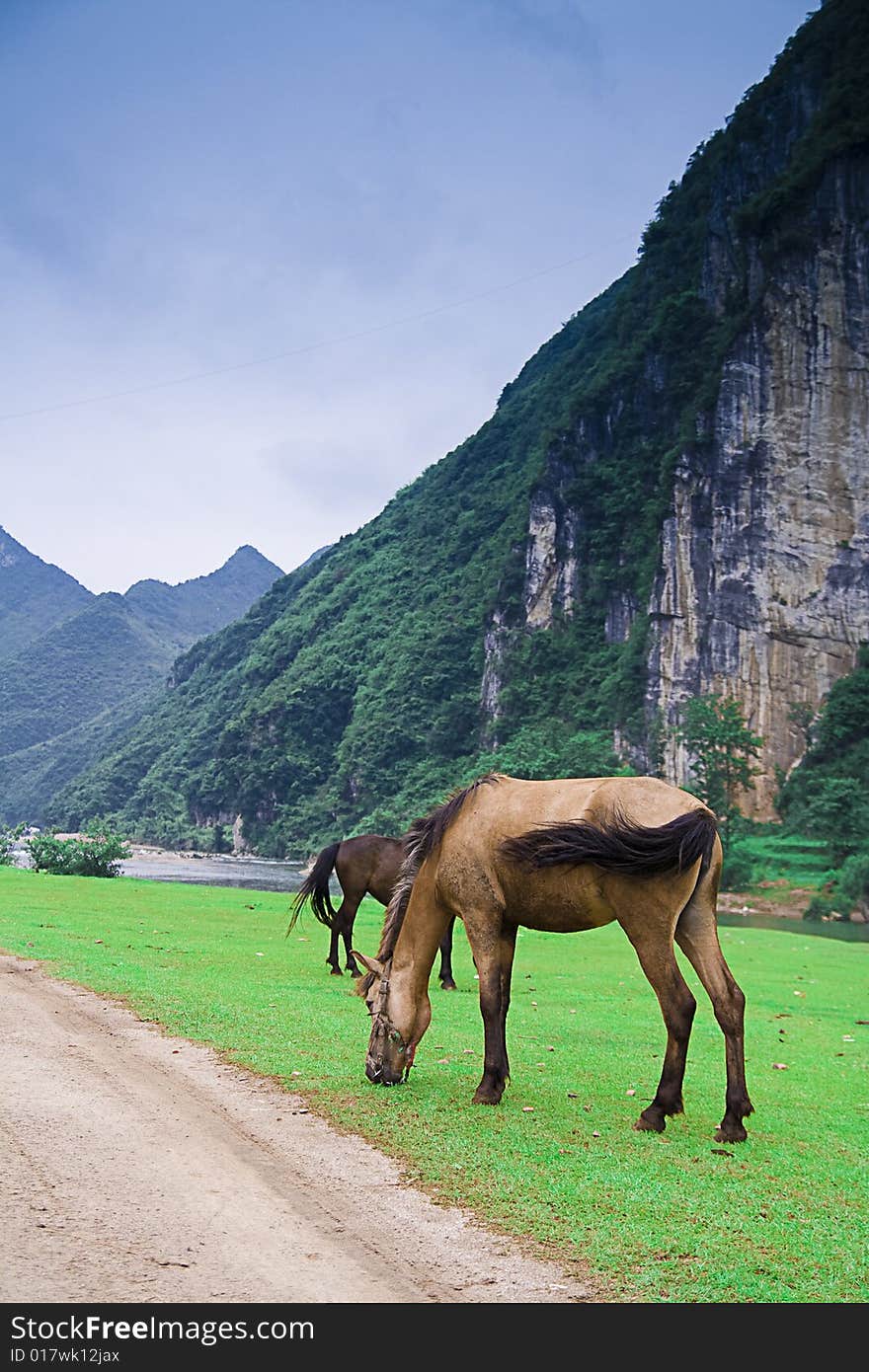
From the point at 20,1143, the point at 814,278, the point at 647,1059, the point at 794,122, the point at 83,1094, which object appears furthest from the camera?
the point at 794,122

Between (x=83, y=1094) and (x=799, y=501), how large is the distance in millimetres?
78052

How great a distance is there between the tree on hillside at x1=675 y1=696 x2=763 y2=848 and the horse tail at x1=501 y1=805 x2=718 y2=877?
63499 millimetres

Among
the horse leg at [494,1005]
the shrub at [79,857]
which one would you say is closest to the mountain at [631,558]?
the shrub at [79,857]

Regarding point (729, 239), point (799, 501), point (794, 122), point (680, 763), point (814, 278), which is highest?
point (794, 122)

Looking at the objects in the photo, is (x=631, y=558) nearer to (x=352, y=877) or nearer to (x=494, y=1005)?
(x=352, y=877)

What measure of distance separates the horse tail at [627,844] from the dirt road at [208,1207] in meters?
2.39

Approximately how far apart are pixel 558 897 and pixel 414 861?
55.2 inches

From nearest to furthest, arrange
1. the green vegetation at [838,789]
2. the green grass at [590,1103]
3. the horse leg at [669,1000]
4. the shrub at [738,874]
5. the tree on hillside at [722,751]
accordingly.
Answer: the green grass at [590,1103], the horse leg at [669,1000], the green vegetation at [838,789], the shrub at [738,874], the tree on hillside at [722,751]

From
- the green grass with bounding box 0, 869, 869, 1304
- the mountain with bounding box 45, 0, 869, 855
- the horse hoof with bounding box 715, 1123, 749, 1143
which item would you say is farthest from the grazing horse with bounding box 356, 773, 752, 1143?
the mountain with bounding box 45, 0, 869, 855

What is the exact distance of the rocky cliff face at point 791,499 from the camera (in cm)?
7544

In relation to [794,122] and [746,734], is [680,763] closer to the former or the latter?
[746,734]

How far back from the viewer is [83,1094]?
7.55m

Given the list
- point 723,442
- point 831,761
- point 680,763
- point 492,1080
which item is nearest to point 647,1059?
point 492,1080

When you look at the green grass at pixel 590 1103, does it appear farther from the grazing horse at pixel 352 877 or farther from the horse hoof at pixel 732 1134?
the grazing horse at pixel 352 877
